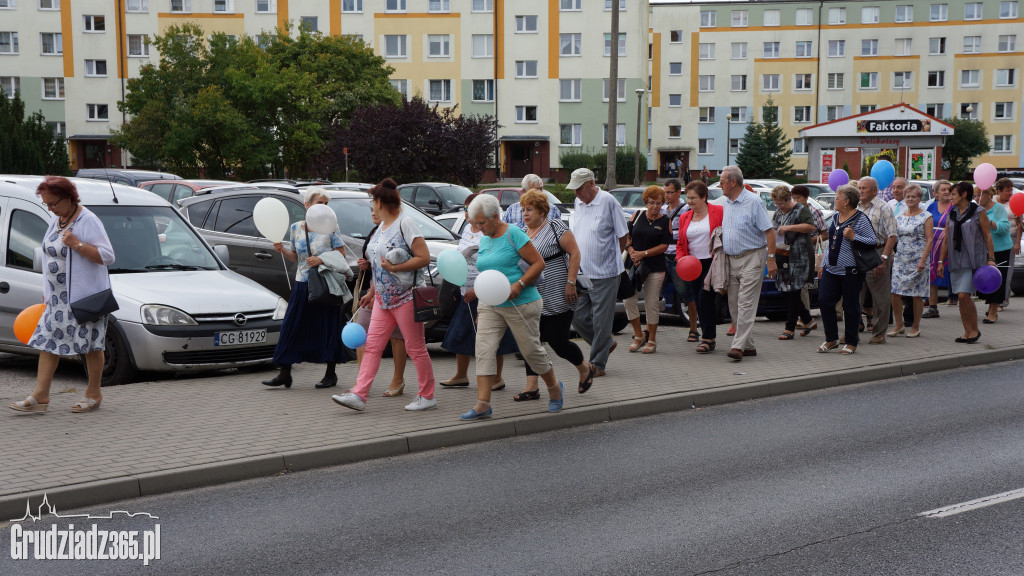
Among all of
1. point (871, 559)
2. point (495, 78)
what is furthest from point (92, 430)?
point (495, 78)

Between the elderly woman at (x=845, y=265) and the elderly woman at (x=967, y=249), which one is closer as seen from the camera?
the elderly woman at (x=845, y=265)

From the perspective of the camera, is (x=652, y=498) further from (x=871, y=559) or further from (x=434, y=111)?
(x=434, y=111)

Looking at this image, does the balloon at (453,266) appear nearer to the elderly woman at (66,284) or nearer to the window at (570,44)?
the elderly woman at (66,284)

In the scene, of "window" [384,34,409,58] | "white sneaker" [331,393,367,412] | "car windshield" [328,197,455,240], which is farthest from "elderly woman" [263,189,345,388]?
"window" [384,34,409,58]

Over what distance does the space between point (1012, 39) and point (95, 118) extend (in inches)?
2843

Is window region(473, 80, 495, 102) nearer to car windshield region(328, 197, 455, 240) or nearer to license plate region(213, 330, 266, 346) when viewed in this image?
car windshield region(328, 197, 455, 240)

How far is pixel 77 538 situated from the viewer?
541 centimetres

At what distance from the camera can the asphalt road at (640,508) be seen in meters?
4.93

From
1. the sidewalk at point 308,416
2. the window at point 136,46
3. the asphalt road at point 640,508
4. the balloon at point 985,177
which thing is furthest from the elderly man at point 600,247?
the window at point 136,46

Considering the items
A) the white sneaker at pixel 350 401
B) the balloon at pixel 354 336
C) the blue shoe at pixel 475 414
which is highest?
the balloon at pixel 354 336

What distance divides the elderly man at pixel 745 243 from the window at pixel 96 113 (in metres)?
67.8

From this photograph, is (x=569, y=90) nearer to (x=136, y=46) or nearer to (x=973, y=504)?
(x=136, y=46)

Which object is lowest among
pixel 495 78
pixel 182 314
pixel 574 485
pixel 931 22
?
pixel 574 485

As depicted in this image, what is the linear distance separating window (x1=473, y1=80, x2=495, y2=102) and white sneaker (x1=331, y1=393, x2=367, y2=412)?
210 feet
